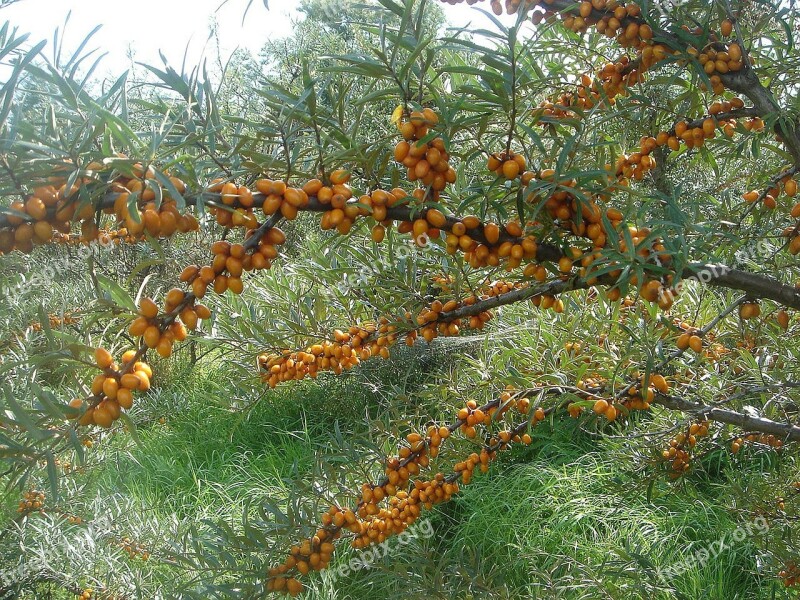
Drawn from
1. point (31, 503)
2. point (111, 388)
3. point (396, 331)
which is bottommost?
point (31, 503)

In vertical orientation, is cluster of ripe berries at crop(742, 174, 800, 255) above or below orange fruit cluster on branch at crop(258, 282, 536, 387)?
above

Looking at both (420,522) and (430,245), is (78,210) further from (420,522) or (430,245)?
(420,522)

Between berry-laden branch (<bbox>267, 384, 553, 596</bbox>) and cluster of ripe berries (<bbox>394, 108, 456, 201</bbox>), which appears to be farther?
berry-laden branch (<bbox>267, 384, 553, 596</bbox>)

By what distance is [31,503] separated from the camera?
5.04 ft

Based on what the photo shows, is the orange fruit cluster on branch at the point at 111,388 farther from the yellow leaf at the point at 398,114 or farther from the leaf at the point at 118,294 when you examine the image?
the yellow leaf at the point at 398,114

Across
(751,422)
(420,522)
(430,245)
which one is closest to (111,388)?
(430,245)

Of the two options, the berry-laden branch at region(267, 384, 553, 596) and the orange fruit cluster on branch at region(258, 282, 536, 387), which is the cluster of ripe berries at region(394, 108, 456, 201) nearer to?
the orange fruit cluster on branch at region(258, 282, 536, 387)

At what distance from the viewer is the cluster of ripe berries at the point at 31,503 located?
1519 millimetres

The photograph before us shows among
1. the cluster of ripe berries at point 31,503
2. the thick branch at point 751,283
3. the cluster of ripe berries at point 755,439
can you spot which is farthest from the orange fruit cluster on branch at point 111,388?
the cluster of ripe berries at point 31,503

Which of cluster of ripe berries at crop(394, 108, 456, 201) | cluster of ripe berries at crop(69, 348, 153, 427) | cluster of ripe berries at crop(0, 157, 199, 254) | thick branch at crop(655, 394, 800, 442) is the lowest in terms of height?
thick branch at crop(655, 394, 800, 442)

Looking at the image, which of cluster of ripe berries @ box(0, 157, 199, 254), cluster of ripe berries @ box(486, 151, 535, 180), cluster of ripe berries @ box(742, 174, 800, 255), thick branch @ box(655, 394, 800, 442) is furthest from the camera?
thick branch @ box(655, 394, 800, 442)

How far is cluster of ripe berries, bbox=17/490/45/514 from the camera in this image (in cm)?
152

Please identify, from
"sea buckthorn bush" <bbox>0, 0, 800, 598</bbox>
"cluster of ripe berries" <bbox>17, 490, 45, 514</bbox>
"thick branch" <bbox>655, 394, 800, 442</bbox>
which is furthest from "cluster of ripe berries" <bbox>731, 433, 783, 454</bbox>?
"cluster of ripe berries" <bbox>17, 490, 45, 514</bbox>

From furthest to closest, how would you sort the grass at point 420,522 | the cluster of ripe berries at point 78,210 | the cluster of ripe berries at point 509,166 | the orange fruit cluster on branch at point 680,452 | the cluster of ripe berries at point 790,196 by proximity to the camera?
the grass at point 420,522 < the orange fruit cluster on branch at point 680,452 < the cluster of ripe berries at point 790,196 < the cluster of ripe berries at point 509,166 < the cluster of ripe berries at point 78,210
